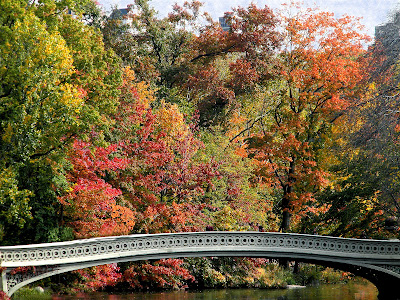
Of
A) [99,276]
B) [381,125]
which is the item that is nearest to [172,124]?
[99,276]

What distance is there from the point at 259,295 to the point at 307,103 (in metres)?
12.8

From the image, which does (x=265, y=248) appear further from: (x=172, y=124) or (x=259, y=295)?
(x=172, y=124)

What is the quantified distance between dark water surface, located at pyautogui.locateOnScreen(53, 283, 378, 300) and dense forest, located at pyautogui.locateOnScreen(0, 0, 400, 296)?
Answer: 1.52m

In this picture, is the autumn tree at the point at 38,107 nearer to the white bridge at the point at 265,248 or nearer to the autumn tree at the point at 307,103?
the white bridge at the point at 265,248

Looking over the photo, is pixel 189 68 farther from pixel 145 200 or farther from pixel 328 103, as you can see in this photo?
pixel 145 200

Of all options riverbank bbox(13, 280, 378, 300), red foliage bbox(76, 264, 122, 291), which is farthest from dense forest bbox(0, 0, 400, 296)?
riverbank bbox(13, 280, 378, 300)

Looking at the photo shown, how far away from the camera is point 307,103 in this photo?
→ 38.4m

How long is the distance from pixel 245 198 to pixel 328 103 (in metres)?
7.11

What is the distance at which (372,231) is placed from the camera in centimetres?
3030

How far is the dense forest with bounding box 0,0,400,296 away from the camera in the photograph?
80.7 ft

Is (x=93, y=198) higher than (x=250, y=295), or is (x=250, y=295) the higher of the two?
(x=93, y=198)

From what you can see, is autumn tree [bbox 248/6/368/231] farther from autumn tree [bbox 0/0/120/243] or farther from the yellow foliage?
autumn tree [bbox 0/0/120/243]

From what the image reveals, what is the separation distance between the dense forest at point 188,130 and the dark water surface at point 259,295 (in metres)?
1.52

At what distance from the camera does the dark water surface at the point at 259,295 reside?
27906 millimetres
